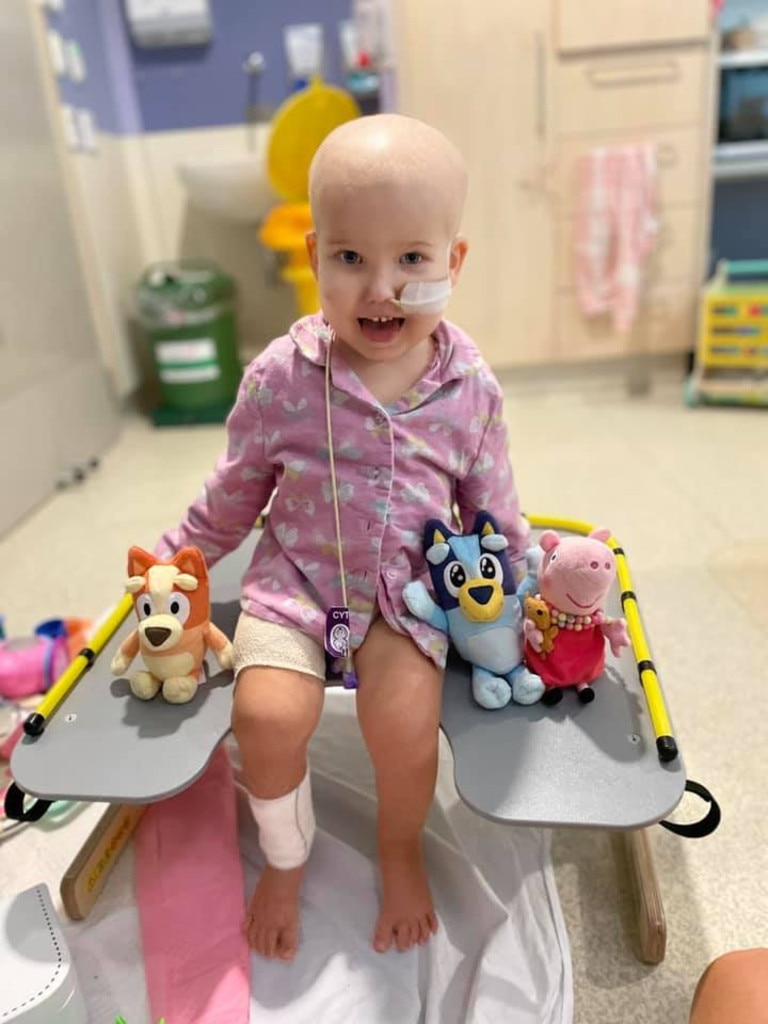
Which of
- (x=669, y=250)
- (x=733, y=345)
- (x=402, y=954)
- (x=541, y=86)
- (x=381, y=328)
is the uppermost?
(x=541, y=86)

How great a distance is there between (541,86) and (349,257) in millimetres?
1871

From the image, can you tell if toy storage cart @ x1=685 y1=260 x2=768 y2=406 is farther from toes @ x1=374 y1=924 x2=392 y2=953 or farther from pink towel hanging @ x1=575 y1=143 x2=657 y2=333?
toes @ x1=374 y1=924 x2=392 y2=953

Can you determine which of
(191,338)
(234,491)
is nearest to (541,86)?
(191,338)

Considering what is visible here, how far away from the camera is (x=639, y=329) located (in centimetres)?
253

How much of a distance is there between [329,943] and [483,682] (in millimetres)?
300

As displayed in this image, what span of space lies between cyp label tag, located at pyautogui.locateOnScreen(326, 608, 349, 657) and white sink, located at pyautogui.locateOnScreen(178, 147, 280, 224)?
81.8 inches

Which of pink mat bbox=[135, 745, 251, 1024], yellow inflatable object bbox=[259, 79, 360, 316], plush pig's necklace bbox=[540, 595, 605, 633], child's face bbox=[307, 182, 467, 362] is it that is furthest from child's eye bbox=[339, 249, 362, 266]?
yellow inflatable object bbox=[259, 79, 360, 316]

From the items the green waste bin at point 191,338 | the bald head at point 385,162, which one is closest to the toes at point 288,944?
the bald head at point 385,162

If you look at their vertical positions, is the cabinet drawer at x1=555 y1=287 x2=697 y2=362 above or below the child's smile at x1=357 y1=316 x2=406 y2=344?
below

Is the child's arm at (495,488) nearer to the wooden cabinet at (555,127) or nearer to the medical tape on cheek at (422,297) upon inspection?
the medical tape on cheek at (422,297)

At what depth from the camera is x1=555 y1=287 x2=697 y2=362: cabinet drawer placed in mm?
2484

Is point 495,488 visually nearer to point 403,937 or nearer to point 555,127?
point 403,937

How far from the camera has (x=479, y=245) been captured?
97.1 inches

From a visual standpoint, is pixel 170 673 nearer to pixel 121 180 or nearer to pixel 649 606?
pixel 649 606
